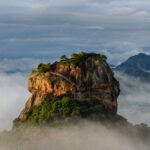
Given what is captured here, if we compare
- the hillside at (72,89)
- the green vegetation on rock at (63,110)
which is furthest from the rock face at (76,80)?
the green vegetation on rock at (63,110)

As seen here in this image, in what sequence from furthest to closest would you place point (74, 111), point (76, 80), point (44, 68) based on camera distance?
point (44, 68), point (76, 80), point (74, 111)

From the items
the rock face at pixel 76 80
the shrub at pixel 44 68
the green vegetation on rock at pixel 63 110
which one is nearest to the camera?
the green vegetation on rock at pixel 63 110

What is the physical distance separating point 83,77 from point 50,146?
15998 mm

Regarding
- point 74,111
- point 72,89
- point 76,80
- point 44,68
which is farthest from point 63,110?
point 44,68

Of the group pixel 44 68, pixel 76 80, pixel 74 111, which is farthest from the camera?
pixel 44 68

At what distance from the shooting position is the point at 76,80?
5162 inches

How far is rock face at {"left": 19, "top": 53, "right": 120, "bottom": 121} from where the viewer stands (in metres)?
131

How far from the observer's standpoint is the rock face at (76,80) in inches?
5153

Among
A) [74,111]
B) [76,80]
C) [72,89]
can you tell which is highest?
[76,80]

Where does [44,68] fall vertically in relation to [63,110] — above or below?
above

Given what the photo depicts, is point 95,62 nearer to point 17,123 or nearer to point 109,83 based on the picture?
point 109,83

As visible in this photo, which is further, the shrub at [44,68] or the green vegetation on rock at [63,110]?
the shrub at [44,68]

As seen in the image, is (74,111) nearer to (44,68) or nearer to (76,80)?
(76,80)

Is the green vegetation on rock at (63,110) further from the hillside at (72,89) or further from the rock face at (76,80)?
the rock face at (76,80)
